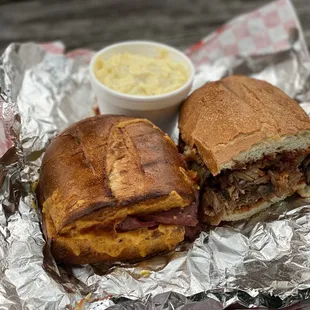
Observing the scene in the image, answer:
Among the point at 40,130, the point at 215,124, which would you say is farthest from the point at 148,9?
the point at 215,124

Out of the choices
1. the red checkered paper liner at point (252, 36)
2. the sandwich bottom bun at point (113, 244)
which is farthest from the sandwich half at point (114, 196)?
the red checkered paper liner at point (252, 36)

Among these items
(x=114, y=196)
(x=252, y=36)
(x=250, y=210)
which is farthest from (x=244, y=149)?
(x=252, y=36)

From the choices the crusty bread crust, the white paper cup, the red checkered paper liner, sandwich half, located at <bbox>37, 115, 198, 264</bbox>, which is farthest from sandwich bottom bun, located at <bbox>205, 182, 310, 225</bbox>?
the red checkered paper liner

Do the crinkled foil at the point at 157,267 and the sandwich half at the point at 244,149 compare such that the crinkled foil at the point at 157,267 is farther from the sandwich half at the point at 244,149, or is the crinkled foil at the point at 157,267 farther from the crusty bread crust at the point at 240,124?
the crusty bread crust at the point at 240,124

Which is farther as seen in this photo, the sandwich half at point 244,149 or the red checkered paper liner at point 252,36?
the red checkered paper liner at point 252,36

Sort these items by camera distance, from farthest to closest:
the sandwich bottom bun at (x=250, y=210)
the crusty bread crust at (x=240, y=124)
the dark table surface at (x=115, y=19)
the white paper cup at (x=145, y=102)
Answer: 1. the dark table surface at (x=115, y=19)
2. the white paper cup at (x=145, y=102)
3. the sandwich bottom bun at (x=250, y=210)
4. the crusty bread crust at (x=240, y=124)

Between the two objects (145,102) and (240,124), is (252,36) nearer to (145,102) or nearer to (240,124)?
(145,102)
